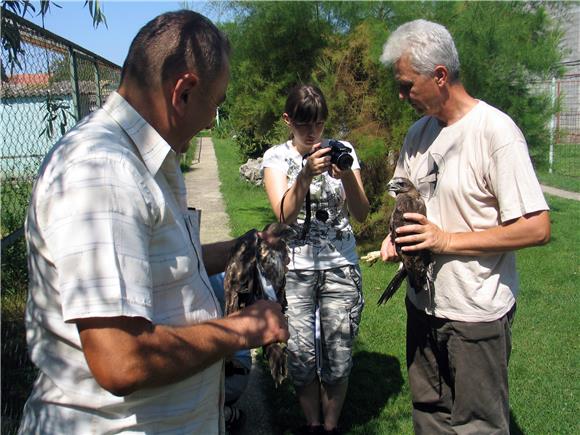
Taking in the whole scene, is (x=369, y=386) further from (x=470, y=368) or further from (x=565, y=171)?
(x=565, y=171)

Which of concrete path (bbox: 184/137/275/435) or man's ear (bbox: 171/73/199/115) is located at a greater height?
man's ear (bbox: 171/73/199/115)

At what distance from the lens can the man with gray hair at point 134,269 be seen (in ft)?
4.45

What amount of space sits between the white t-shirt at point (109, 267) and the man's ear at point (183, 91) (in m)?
0.10

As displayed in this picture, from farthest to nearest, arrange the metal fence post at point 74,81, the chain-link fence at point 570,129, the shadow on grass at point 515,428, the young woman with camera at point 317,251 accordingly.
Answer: the chain-link fence at point 570,129
the metal fence post at point 74,81
the shadow on grass at point 515,428
the young woman with camera at point 317,251

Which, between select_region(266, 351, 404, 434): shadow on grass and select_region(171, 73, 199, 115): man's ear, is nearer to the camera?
select_region(171, 73, 199, 115): man's ear

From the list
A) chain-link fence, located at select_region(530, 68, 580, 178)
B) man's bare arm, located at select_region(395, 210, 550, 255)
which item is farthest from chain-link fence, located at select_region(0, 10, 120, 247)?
chain-link fence, located at select_region(530, 68, 580, 178)

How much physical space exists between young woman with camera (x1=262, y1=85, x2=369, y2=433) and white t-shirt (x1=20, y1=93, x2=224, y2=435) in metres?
1.87

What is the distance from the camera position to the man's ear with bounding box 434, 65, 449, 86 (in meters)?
2.63

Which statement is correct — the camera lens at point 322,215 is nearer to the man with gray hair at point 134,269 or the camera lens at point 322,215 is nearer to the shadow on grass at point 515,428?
the man with gray hair at point 134,269

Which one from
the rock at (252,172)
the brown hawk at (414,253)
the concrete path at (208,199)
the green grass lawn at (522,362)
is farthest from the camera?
the rock at (252,172)

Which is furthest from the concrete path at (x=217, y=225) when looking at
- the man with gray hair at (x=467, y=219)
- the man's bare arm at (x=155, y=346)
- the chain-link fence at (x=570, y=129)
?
the chain-link fence at (x=570, y=129)

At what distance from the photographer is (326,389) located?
3900 millimetres

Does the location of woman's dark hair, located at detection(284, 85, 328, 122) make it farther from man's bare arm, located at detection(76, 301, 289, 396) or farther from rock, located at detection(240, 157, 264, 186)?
rock, located at detection(240, 157, 264, 186)

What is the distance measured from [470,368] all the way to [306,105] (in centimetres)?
177
